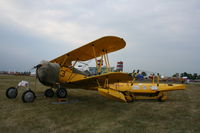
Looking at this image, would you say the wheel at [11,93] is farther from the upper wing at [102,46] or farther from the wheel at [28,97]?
the upper wing at [102,46]

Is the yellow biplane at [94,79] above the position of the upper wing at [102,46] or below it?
below

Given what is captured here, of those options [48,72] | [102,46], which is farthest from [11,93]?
[102,46]

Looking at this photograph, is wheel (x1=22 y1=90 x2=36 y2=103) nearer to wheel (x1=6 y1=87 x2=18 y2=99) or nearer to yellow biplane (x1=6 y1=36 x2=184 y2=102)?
yellow biplane (x1=6 y1=36 x2=184 y2=102)

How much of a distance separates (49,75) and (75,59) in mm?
2306

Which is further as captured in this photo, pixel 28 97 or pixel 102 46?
pixel 102 46

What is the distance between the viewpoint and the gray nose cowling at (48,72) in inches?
265

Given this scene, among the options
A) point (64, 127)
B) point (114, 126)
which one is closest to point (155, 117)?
point (114, 126)

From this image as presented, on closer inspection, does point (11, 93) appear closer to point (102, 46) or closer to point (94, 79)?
point (94, 79)

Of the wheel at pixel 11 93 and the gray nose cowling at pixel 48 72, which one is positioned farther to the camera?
the wheel at pixel 11 93

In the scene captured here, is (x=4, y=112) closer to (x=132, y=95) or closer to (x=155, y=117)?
(x=155, y=117)

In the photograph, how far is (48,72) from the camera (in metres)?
6.77

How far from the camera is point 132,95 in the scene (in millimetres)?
7633

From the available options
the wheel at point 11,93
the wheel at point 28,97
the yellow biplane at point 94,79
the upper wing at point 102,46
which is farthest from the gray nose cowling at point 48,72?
the wheel at point 11,93

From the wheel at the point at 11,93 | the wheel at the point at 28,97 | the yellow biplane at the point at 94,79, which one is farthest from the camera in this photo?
the wheel at the point at 11,93
